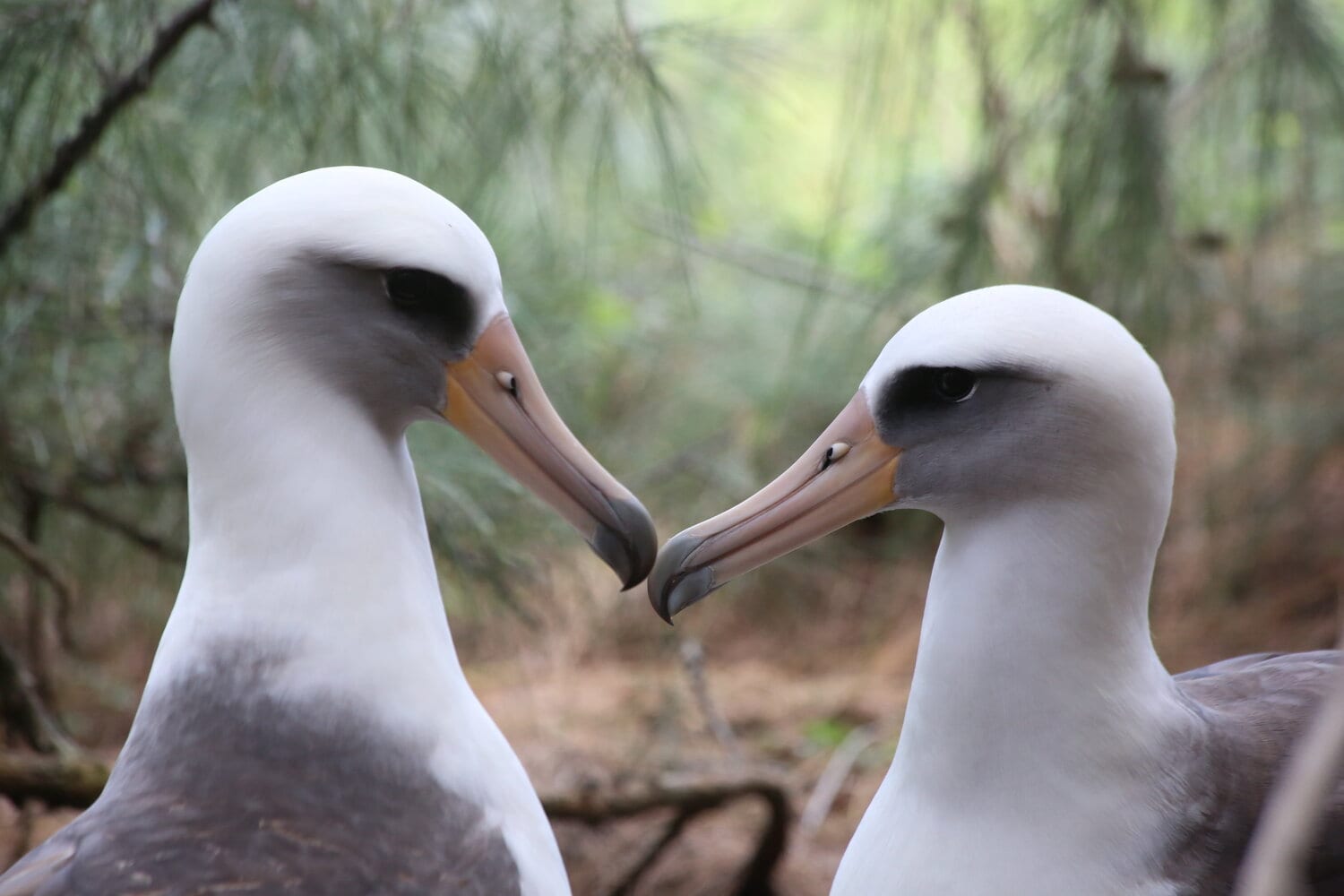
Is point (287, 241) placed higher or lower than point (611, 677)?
higher

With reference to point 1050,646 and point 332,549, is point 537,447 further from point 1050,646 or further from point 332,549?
point 1050,646

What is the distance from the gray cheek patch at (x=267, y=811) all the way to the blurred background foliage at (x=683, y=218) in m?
0.34

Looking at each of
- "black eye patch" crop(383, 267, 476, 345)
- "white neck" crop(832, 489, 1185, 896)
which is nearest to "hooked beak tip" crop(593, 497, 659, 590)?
"black eye patch" crop(383, 267, 476, 345)

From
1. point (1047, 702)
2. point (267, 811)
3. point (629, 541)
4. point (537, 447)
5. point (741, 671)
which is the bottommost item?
point (741, 671)

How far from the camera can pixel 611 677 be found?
5.64 meters

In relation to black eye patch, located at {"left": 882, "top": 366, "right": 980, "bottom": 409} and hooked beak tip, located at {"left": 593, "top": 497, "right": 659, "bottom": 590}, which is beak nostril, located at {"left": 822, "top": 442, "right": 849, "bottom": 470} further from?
hooked beak tip, located at {"left": 593, "top": 497, "right": 659, "bottom": 590}

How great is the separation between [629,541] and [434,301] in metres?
0.46

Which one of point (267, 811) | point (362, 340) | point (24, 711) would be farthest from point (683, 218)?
point (267, 811)

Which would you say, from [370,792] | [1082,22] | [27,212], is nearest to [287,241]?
[370,792]

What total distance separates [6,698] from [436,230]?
1644mm

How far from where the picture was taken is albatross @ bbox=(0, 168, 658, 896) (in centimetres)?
198

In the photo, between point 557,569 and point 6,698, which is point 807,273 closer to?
point 557,569

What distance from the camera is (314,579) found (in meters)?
2.05

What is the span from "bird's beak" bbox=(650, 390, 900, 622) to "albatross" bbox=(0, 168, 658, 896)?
0.09 m
